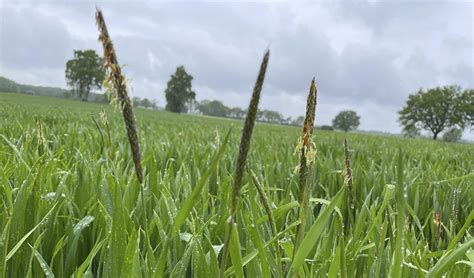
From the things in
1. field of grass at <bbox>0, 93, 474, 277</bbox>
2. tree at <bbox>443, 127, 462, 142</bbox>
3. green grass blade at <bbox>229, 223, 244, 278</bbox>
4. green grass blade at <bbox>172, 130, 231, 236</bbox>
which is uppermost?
tree at <bbox>443, 127, 462, 142</bbox>

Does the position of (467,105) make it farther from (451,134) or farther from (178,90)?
(178,90)

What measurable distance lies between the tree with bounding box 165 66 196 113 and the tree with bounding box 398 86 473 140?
7433cm

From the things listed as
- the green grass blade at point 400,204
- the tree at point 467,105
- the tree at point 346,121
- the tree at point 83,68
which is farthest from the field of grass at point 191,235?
the tree at point 346,121

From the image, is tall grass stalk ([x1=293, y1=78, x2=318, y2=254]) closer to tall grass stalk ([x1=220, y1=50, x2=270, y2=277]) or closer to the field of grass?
the field of grass

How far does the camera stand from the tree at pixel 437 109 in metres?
85.8

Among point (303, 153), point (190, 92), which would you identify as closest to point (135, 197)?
point (303, 153)

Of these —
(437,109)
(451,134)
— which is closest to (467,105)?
(437,109)

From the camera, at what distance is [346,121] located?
481 ft

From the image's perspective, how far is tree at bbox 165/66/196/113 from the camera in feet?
438

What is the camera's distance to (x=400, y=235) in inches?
29.5

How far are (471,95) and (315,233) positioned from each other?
10048 centimetres

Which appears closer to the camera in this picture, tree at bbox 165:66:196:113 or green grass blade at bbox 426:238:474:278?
green grass blade at bbox 426:238:474:278

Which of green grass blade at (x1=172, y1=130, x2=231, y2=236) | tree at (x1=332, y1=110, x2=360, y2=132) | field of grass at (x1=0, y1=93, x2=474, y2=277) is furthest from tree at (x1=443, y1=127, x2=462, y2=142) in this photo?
green grass blade at (x1=172, y1=130, x2=231, y2=236)

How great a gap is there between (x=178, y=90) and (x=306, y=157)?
13592 cm
